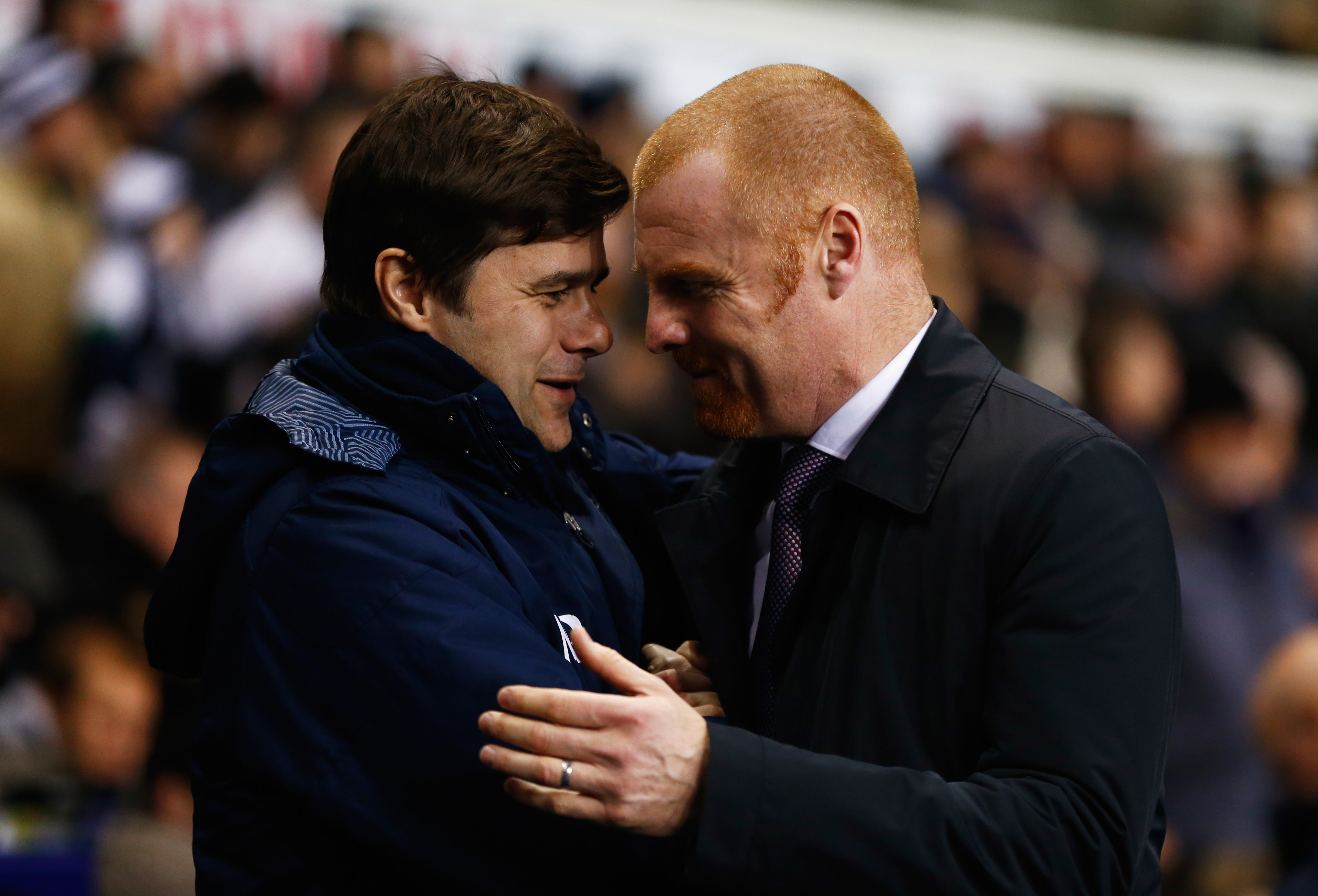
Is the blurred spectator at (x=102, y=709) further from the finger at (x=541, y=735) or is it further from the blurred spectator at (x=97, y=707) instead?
the finger at (x=541, y=735)

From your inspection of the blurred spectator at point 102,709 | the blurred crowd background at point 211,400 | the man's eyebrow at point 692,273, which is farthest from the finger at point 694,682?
the blurred spectator at point 102,709

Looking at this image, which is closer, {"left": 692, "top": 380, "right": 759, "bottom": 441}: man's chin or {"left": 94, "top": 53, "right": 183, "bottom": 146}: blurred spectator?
{"left": 692, "top": 380, "right": 759, "bottom": 441}: man's chin

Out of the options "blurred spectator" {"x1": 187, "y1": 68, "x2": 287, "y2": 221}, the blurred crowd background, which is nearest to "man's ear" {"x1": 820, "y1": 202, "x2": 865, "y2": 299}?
the blurred crowd background

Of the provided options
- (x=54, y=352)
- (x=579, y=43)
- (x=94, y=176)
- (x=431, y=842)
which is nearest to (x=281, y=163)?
(x=94, y=176)

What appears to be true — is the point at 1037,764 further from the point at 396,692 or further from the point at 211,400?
the point at 211,400

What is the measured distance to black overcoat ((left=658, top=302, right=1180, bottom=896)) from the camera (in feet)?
5.17

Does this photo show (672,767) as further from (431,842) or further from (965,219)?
(965,219)

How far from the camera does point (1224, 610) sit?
4.64m

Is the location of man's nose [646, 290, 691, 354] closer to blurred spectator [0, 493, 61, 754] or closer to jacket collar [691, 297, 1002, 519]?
jacket collar [691, 297, 1002, 519]

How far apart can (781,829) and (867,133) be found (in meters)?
1.06

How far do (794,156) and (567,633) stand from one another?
2.56 ft

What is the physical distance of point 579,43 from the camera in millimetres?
6316

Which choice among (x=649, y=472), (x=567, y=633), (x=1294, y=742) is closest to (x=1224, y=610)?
(x=1294, y=742)

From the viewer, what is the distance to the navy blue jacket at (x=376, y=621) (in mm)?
1649
